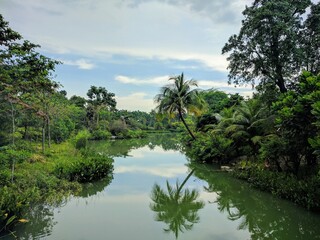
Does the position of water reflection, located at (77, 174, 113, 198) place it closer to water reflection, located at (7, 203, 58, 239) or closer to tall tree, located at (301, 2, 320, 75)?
water reflection, located at (7, 203, 58, 239)

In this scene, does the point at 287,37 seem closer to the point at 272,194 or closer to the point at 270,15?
the point at 270,15

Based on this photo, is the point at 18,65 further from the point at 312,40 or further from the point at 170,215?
the point at 312,40

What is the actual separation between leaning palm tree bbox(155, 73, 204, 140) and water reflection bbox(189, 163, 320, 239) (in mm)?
8647

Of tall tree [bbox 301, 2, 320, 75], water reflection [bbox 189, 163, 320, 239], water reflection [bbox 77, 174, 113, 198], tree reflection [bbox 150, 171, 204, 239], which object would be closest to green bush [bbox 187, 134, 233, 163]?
water reflection [bbox 189, 163, 320, 239]

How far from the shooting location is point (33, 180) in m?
7.37

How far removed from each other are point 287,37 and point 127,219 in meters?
10.2

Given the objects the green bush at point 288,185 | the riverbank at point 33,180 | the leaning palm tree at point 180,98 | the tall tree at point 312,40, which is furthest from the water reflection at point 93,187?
the tall tree at point 312,40

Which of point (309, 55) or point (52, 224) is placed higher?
point (309, 55)

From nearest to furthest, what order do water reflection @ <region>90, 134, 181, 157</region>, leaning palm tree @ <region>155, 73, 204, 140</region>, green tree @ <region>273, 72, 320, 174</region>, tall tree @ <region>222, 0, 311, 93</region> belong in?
green tree @ <region>273, 72, 320, 174</region> → tall tree @ <region>222, 0, 311, 93</region> → leaning palm tree @ <region>155, 73, 204, 140</region> → water reflection @ <region>90, 134, 181, 157</region>

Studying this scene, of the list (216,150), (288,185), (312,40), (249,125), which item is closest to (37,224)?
(288,185)

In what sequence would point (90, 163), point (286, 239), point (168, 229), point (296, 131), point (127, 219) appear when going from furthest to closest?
1. point (90, 163)
2. point (296, 131)
3. point (127, 219)
4. point (168, 229)
5. point (286, 239)

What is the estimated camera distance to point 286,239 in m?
5.16

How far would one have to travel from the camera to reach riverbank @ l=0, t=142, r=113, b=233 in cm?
511

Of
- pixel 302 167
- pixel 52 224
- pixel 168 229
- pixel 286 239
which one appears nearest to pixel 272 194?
pixel 302 167
